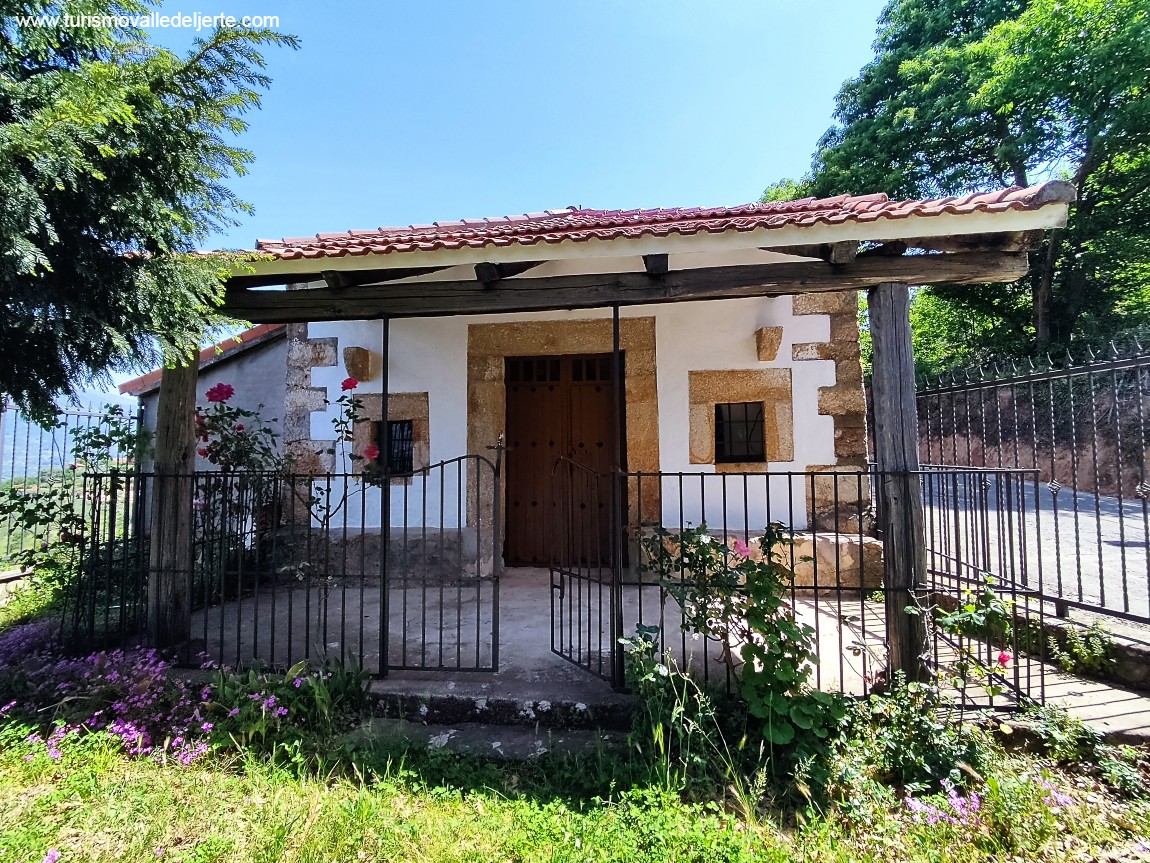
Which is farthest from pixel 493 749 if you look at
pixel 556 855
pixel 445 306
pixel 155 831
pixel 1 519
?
pixel 1 519

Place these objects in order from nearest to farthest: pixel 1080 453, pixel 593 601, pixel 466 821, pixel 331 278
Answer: pixel 466 821 → pixel 331 278 → pixel 593 601 → pixel 1080 453

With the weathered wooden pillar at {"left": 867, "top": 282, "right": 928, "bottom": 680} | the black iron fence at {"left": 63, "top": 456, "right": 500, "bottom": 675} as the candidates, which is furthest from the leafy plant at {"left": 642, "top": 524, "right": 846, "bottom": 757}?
the black iron fence at {"left": 63, "top": 456, "right": 500, "bottom": 675}

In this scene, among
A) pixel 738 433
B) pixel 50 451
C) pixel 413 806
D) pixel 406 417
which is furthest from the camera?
pixel 406 417

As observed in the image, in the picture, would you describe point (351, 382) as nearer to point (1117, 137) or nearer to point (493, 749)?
point (493, 749)

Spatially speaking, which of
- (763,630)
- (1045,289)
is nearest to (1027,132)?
(1045,289)

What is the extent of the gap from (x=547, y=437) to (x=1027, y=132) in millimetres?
13968

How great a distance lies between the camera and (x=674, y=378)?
16.6 feet

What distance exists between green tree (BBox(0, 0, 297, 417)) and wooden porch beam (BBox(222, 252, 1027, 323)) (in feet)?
2.26

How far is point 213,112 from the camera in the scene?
2766 mm

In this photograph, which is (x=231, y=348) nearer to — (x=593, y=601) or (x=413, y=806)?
(x=593, y=601)

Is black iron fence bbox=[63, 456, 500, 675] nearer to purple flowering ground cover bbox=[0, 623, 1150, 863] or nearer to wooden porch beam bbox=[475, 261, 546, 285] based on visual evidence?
purple flowering ground cover bbox=[0, 623, 1150, 863]

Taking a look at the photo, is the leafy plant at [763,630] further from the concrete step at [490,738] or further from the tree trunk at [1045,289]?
the tree trunk at [1045,289]

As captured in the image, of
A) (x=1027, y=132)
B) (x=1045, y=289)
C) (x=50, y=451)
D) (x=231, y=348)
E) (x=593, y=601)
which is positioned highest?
(x=1027, y=132)

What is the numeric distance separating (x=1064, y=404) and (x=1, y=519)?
1249 cm
